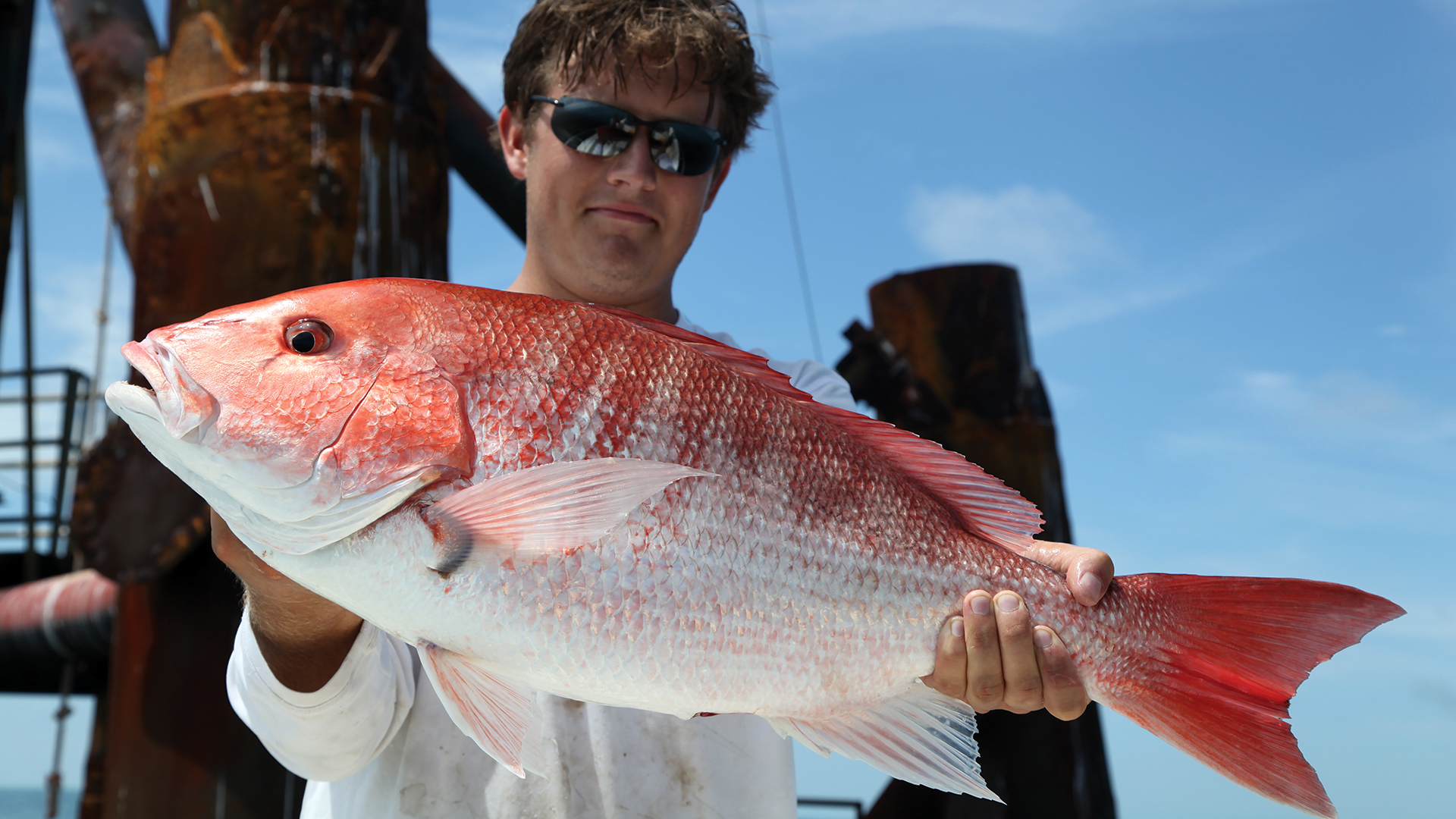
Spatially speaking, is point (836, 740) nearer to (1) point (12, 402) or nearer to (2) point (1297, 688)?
(2) point (1297, 688)

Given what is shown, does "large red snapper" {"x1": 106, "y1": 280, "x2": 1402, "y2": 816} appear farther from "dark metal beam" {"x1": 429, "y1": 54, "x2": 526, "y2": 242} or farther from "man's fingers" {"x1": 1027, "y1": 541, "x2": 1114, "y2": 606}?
"dark metal beam" {"x1": 429, "y1": 54, "x2": 526, "y2": 242}

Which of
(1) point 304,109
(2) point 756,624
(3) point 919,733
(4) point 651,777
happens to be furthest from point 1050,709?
(1) point 304,109

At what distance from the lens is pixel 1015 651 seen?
5.74 ft

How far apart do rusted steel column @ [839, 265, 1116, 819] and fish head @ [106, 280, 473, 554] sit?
14.8ft

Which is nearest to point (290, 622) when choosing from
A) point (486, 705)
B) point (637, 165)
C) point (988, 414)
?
point (486, 705)

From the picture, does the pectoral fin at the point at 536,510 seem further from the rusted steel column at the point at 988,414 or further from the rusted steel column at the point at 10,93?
the rusted steel column at the point at 10,93

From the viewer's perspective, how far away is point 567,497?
145 cm

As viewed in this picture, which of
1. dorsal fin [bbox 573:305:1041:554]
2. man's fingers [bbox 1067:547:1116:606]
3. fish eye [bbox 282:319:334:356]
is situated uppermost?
fish eye [bbox 282:319:334:356]

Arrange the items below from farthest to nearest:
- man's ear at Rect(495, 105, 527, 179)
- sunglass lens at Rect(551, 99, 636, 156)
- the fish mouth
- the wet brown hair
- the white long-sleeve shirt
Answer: man's ear at Rect(495, 105, 527, 179)
the wet brown hair
sunglass lens at Rect(551, 99, 636, 156)
the white long-sleeve shirt
the fish mouth

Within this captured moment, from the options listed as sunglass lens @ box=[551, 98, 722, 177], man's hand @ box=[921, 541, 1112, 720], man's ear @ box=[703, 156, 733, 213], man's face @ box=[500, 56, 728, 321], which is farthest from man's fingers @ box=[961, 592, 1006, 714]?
man's ear @ box=[703, 156, 733, 213]

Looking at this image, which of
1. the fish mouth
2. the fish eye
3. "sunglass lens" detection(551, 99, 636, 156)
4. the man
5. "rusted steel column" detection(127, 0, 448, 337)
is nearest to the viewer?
the fish mouth

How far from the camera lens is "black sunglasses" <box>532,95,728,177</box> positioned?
260 centimetres

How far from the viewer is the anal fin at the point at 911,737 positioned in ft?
5.60

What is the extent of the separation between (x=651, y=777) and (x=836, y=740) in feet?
2.60
